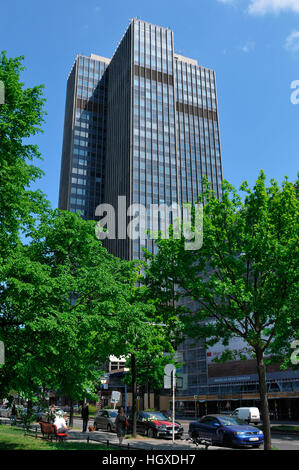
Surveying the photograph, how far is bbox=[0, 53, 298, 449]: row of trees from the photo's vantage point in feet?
46.0

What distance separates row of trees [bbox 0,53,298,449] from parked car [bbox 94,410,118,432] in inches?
343

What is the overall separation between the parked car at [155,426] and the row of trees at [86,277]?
5970 mm

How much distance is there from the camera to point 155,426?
23719mm

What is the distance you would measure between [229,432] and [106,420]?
12.3 m

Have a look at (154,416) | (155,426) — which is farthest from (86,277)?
(154,416)

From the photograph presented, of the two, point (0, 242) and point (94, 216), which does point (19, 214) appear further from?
point (94, 216)

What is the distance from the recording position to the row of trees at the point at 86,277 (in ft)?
46.0

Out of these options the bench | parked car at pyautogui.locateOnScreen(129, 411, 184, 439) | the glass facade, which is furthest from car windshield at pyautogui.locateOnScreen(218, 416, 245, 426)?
the glass facade
